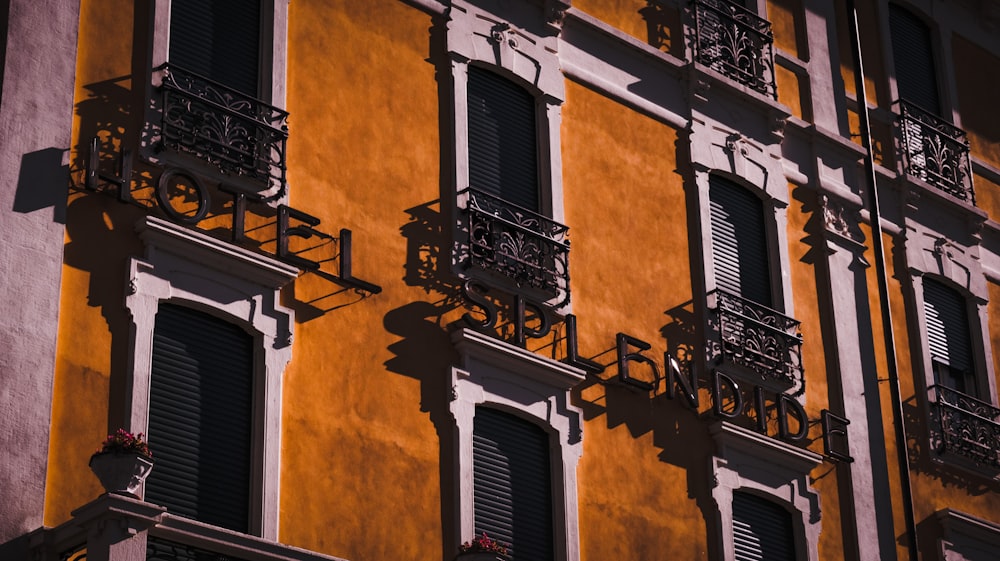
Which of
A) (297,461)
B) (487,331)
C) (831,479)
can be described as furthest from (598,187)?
(297,461)

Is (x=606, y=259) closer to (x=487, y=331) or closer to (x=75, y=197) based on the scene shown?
(x=487, y=331)

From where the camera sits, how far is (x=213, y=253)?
61.3ft

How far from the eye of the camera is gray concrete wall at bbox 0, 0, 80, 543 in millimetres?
16594

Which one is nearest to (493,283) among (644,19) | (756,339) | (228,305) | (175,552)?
(228,305)

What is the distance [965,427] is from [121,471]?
13921mm

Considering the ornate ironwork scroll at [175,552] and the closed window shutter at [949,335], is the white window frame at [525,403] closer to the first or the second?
the ornate ironwork scroll at [175,552]

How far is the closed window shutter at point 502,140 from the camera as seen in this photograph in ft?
72.9

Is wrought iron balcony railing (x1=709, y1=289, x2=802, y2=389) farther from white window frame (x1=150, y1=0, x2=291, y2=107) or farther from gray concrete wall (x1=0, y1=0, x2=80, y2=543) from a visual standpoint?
gray concrete wall (x1=0, y1=0, x2=80, y2=543)

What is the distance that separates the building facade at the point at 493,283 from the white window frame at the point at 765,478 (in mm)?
42

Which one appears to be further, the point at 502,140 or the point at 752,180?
the point at 752,180

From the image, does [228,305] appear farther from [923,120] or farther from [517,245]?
[923,120]

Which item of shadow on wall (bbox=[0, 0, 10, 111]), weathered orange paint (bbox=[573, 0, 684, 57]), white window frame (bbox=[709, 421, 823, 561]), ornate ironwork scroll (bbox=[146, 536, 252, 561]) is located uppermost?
weathered orange paint (bbox=[573, 0, 684, 57])

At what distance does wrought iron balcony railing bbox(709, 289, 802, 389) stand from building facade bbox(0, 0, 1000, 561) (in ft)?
0.15

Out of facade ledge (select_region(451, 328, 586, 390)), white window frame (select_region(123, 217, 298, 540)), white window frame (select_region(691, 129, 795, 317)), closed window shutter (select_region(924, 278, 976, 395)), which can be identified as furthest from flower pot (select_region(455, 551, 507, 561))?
closed window shutter (select_region(924, 278, 976, 395))
